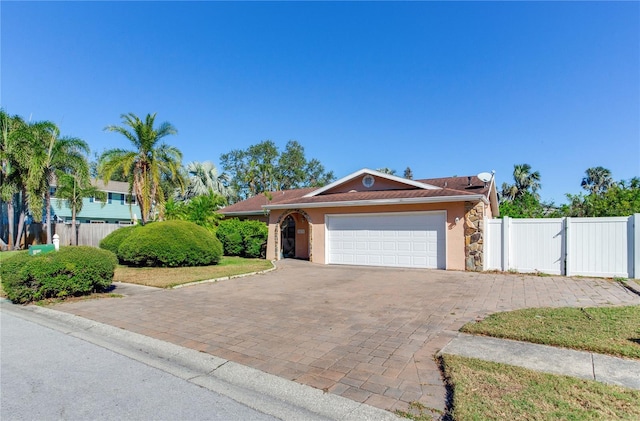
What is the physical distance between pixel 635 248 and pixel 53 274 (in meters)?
15.7

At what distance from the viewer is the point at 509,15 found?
35.5 feet

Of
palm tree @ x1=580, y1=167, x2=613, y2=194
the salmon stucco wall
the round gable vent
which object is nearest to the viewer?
the salmon stucco wall

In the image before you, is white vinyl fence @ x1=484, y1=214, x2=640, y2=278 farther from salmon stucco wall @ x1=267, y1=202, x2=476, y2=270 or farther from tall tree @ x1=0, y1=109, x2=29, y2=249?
tall tree @ x1=0, y1=109, x2=29, y2=249

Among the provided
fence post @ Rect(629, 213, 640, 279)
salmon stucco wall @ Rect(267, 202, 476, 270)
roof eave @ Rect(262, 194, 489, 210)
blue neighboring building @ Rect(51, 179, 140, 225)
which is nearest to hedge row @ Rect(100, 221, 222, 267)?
salmon stucco wall @ Rect(267, 202, 476, 270)

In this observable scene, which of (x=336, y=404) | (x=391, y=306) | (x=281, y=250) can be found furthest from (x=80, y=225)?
(x=336, y=404)

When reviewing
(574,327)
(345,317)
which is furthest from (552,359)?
Answer: (345,317)

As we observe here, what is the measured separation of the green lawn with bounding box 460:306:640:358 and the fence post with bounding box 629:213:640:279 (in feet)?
16.6

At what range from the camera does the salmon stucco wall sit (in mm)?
12812

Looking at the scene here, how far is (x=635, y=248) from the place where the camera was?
10.3m

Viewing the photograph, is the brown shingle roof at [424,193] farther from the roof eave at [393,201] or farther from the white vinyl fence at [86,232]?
the white vinyl fence at [86,232]

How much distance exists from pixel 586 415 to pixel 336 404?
2.06 meters

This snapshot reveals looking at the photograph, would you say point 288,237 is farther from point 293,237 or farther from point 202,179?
point 202,179

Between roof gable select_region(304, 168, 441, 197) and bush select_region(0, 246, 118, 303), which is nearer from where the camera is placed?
bush select_region(0, 246, 118, 303)

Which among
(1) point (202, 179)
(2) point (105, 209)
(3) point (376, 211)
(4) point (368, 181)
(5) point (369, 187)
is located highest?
(1) point (202, 179)
